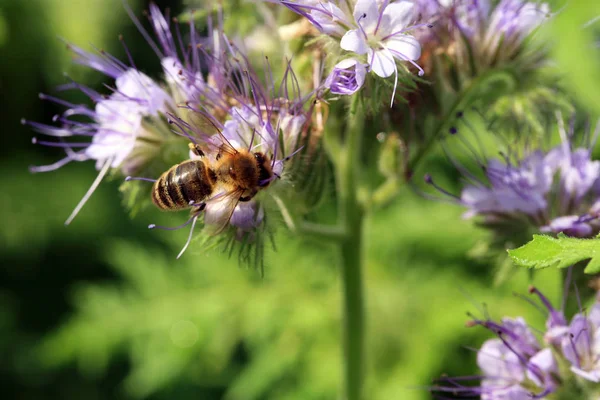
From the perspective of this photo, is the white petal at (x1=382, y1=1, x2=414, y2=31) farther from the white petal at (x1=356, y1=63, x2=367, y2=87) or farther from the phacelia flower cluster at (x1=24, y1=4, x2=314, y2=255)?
the phacelia flower cluster at (x1=24, y1=4, x2=314, y2=255)

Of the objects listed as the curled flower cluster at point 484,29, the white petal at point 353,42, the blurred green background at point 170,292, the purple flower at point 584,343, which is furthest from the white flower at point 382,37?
the blurred green background at point 170,292

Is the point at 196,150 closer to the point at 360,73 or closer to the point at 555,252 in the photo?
the point at 360,73

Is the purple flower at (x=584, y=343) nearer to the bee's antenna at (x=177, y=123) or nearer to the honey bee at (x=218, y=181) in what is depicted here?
the honey bee at (x=218, y=181)

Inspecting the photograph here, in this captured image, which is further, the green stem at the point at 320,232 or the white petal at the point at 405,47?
the green stem at the point at 320,232

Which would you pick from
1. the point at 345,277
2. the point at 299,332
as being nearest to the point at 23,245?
the point at 299,332

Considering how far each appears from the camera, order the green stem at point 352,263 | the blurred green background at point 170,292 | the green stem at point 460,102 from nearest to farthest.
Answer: the green stem at point 460,102 < the green stem at point 352,263 < the blurred green background at point 170,292

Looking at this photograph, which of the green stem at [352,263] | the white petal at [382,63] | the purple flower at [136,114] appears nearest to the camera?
the white petal at [382,63]
